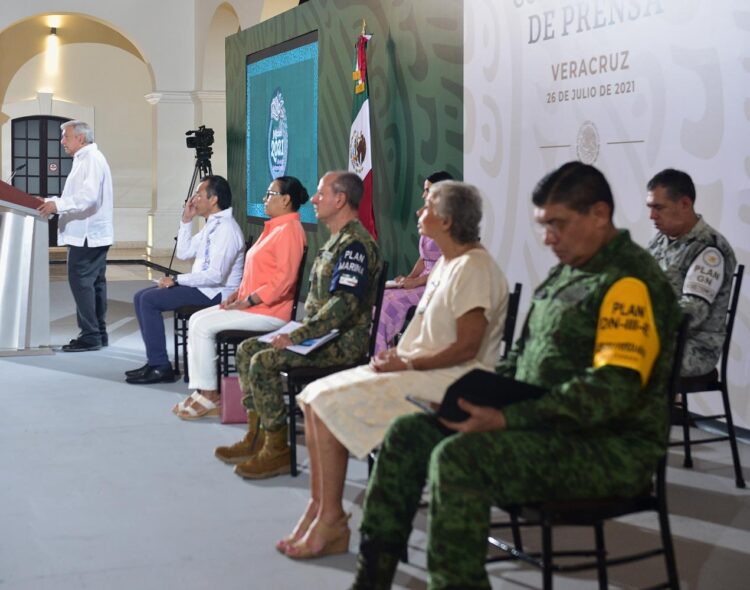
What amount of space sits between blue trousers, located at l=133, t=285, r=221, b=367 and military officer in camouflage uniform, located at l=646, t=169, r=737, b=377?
2655 mm

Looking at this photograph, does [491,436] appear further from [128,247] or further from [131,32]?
[128,247]

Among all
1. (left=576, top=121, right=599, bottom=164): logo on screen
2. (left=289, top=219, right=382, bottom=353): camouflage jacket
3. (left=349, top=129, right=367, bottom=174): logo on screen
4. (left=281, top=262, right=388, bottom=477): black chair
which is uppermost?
(left=349, top=129, right=367, bottom=174): logo on screen

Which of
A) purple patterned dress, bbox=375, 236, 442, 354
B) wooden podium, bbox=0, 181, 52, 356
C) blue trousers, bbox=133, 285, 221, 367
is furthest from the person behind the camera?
wooden podium, bbox=0, 181, 52, 356

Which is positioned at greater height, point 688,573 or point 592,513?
point 592,513

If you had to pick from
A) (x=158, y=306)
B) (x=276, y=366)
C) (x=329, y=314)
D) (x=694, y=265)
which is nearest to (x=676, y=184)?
(x=694, y=265)

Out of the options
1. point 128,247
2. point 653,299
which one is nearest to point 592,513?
point 653,299

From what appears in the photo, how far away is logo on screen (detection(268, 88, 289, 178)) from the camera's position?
11.1 meters

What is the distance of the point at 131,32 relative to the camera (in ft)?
53.5

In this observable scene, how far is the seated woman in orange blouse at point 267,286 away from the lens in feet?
15.9

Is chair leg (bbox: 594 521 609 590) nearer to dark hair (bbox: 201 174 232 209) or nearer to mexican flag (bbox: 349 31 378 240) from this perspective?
dark hair (bbox: 201 174 232 209)

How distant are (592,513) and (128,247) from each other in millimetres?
17887

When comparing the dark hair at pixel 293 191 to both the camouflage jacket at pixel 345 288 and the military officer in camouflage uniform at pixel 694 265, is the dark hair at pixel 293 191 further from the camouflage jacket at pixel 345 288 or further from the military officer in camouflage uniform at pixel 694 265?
the military officer in camouflage uniform at pixel 694 265

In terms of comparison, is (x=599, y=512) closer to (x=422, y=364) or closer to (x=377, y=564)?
(x=377, y=564)

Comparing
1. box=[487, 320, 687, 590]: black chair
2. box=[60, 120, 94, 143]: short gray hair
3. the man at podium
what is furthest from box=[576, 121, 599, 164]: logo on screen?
box=[60, 120, 94, 143]: short gray hair
